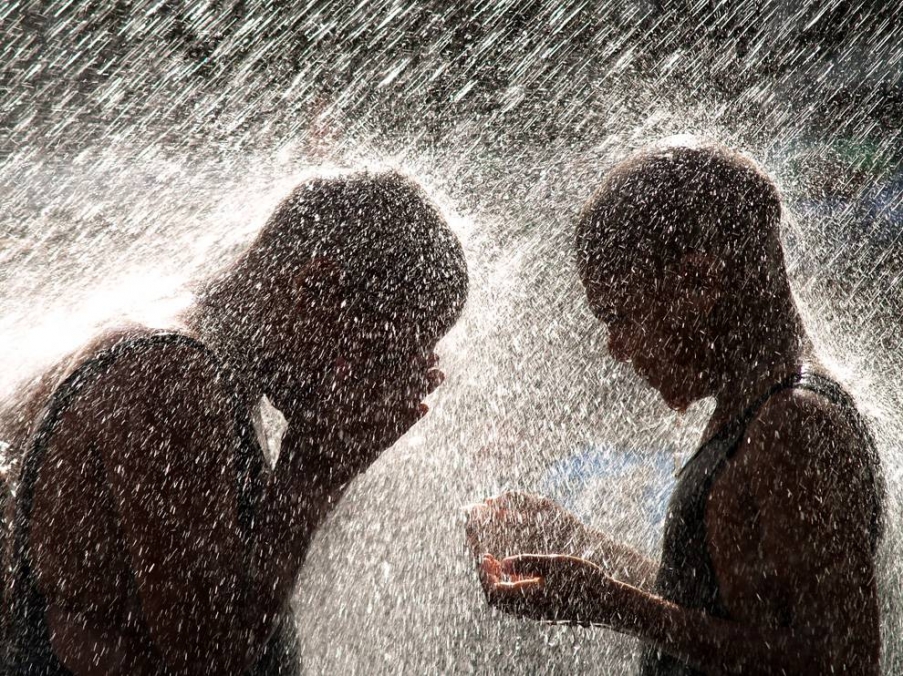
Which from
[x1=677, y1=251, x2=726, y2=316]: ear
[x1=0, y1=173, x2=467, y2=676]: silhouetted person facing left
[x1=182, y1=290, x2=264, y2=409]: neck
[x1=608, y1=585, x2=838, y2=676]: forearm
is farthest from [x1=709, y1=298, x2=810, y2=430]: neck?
[x1=182, y1=290, x2=264, y2=409]: neck

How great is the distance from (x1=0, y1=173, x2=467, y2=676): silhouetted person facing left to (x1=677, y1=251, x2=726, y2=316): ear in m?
0.56

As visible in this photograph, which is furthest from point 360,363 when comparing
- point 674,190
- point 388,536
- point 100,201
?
point 100,201

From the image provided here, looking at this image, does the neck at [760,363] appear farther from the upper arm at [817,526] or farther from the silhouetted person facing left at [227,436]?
the silhouetted person facing left at [227,436]

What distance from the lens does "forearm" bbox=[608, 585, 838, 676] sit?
171 centimetres

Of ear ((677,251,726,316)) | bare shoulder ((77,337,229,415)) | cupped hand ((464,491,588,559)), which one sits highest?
bare shoulder ((77,337,229,415))

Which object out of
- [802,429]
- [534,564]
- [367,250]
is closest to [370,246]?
[367,250]

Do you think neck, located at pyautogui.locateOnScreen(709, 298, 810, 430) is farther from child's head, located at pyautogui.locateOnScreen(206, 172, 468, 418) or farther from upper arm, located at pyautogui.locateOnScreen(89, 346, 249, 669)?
upper arm, located at pyautogui.locateOnScreen(89, 346, 249, 669)

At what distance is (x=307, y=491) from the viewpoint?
209cm

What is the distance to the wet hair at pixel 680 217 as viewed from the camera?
2.04 meters

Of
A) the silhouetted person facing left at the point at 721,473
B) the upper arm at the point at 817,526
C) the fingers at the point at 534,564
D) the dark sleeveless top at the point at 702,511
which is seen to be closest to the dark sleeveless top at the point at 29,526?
the fingers at the point at 534,564

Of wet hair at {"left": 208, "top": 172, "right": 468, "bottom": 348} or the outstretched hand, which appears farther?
wet hair at {"left": 208, "top": 172, "right": 468, "bottom": 348}

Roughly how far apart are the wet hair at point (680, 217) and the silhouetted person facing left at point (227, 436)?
15.0 inches

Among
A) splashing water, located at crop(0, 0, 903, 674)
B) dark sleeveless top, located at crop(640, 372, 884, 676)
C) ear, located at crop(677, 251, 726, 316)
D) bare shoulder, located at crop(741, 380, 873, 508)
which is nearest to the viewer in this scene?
bare shoulder, located at crop(741, 380, 873, 508)

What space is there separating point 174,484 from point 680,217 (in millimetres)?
1300
